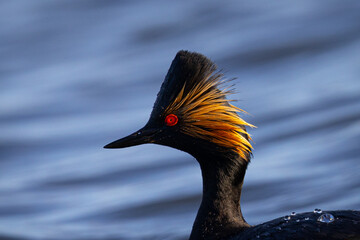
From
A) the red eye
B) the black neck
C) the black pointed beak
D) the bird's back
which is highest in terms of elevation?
the red eye

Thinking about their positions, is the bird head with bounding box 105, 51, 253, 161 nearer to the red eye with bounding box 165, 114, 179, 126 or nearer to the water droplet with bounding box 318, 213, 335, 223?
the red eye with bounding box 165, 114, 179, 126

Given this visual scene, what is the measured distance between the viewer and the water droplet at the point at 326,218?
20.3 ft

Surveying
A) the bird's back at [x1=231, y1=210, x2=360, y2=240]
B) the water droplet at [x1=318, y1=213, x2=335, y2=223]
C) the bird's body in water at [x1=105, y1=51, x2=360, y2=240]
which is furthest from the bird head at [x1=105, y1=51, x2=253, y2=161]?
the water droplet at [x1=318, y1=213, x2=335, y2=223]

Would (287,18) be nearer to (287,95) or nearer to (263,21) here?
(263,21)

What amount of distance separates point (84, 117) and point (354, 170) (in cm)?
383

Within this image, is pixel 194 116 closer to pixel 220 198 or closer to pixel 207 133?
pixel 207 133

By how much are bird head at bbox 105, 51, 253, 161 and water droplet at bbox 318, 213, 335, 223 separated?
2.81 feet

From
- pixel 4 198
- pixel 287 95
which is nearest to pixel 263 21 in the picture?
pixel 287 95

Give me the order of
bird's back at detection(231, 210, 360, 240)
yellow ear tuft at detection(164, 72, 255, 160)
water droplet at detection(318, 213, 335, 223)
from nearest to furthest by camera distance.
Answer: bird's back at detection(231, 210, 360, 240) → water droplet at detection(318, 213, 335, 223) → yellow ear tuft at detection(164, 72, 255, 160)

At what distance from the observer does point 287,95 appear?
1187 centimetres

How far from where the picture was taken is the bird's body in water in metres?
6.79

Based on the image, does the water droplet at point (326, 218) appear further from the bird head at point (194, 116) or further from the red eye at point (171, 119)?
the red eye at point (171, 119)

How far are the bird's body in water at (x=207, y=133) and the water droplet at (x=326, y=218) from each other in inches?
26.2

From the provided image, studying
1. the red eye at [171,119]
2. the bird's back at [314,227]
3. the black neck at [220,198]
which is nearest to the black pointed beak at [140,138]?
the red eye at [171,119]
